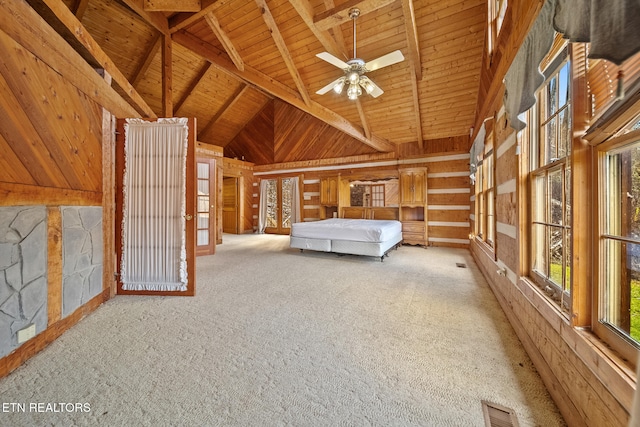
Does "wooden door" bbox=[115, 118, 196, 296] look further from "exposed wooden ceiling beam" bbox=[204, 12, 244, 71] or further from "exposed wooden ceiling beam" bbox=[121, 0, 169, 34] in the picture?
"exposed wooden ceiling beam" bbox=[204, 12, 244, 71]

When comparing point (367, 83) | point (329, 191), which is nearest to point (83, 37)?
point (367, 83)

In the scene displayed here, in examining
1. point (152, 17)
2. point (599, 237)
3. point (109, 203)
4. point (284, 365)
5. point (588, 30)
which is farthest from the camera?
point (152, 17)

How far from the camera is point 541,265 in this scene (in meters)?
1.97

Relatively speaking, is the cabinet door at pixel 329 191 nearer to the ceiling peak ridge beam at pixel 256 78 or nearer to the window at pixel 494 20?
the ceiling peak ridge beam at pixel 256 78

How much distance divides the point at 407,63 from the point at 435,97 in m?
1.07

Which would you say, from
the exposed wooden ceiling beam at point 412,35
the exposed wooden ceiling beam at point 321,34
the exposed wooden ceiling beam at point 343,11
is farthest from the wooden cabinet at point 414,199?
the exposed wooden ceiling beam at point 343,11

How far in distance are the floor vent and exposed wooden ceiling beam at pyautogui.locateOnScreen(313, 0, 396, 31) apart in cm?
399

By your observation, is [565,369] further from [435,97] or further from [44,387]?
[435,97]

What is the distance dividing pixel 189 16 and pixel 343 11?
291cm

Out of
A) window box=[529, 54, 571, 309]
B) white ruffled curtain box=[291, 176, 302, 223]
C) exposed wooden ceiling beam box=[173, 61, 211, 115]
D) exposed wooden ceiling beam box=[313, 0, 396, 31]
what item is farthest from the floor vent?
exposed wooden ceiling beam box=[173, 61, 211, 115]

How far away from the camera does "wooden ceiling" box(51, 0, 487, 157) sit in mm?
3775

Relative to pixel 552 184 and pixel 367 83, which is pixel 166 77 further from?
pixel 552 184

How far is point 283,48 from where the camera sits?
4.45 meters

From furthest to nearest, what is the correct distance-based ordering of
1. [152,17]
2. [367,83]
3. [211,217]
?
1. [211,217]
2. [152,17]
3. [367,83]
